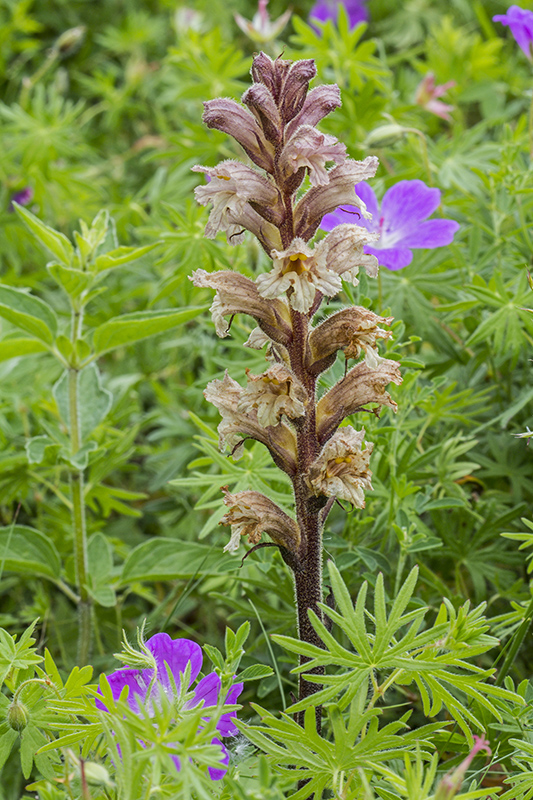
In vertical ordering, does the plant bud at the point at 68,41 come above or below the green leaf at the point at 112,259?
above

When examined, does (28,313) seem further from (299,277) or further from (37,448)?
(299,277)

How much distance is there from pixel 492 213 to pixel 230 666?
1499 millimetres

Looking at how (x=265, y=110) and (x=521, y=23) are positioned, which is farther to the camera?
(x=521, y=23)

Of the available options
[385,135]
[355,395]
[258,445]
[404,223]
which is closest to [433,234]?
[404,223]

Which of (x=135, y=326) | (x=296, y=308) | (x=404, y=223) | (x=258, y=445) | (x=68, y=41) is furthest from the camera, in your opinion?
(x=68, y=41)

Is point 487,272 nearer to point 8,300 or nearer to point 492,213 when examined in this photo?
point 492,213

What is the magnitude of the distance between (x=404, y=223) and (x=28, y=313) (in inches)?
36.0

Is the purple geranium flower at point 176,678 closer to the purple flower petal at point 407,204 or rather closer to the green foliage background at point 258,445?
the green foliage background at point 258,445

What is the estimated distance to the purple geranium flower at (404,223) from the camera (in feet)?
5.91

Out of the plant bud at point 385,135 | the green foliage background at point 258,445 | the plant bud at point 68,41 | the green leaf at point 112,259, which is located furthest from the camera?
the plant bud at point 68,41

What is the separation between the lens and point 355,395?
4.11 feet

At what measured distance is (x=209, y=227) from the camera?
47.1 inches

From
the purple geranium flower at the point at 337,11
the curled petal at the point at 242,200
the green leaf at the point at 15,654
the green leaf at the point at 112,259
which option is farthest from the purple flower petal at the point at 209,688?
the purple geranium flower at the point at 337,11

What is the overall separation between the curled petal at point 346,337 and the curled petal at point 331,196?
0.44ft
